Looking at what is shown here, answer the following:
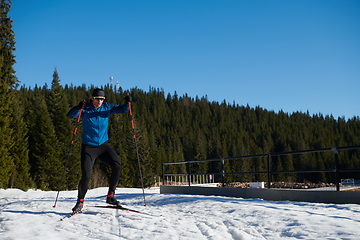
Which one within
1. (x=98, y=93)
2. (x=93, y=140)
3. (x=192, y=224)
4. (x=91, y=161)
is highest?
(x=98, y=93)

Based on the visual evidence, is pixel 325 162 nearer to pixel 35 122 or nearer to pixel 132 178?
pixel 132 178

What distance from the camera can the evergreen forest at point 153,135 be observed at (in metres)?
33.0

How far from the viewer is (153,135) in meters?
97.1

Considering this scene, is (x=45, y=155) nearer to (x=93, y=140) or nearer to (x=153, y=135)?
(x=93, y=140)

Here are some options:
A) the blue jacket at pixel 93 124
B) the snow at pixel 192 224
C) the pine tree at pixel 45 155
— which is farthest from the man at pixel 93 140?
the pine tree at pixel 45 155

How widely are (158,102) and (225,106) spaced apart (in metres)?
43.4

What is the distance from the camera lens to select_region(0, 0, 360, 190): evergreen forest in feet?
108

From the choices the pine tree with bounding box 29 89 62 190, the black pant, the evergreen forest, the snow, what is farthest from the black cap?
the pine tree with bounding box 29 89 62 190

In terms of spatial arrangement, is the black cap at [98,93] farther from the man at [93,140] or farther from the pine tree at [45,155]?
the pine tree at [45,155]

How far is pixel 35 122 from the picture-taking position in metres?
42.2

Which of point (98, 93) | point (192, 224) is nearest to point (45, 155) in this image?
point (98, 93)

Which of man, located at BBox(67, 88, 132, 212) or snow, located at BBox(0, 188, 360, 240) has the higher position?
man, located at BBox(67, 88, 132, 212)

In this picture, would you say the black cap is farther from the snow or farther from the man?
the snow

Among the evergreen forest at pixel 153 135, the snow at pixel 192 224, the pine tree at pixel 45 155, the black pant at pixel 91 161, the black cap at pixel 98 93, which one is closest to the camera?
the snow at pixel 192 224
